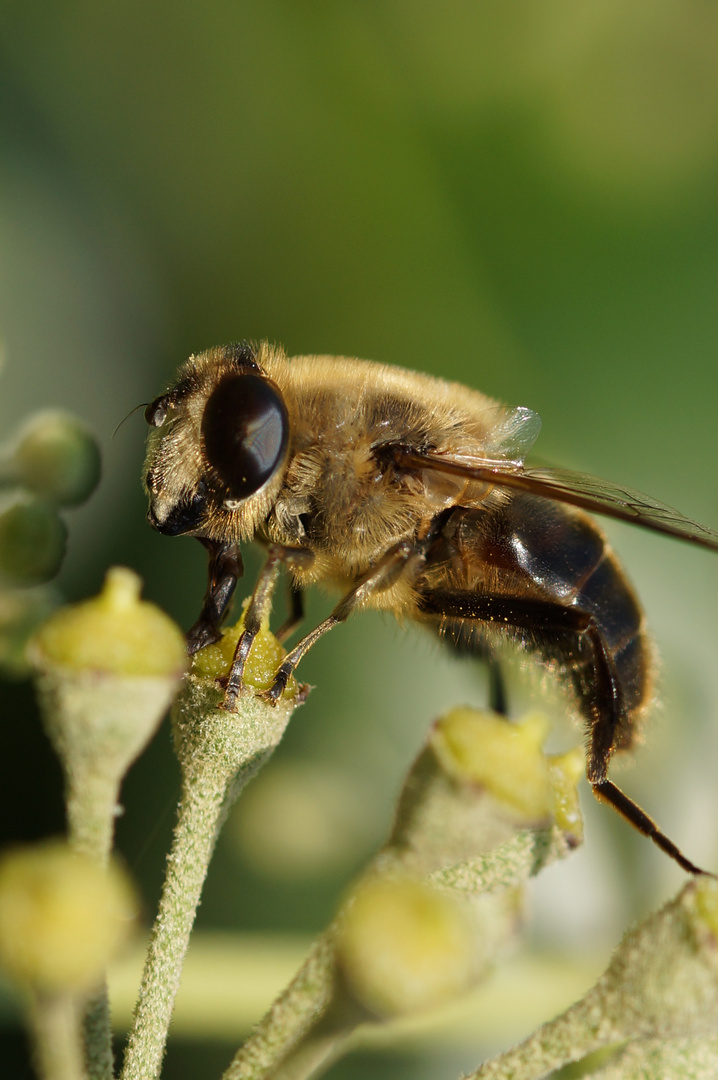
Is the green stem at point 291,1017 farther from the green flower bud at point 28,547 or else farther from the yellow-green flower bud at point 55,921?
the green flower bud at point 28,547

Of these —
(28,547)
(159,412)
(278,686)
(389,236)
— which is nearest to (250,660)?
(278,686)

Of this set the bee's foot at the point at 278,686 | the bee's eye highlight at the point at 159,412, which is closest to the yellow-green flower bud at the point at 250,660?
the bee's foot at the point at 278,686

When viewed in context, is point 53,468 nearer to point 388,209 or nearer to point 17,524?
point 17,524

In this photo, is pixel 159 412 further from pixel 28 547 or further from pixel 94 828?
pixel 94 828

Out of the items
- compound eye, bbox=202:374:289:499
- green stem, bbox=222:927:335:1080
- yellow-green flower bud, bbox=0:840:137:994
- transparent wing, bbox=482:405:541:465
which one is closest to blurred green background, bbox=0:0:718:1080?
transparent wing, bbox=482:405:541:465

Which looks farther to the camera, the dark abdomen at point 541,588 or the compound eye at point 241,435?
the dark abdomen at point 541,588
